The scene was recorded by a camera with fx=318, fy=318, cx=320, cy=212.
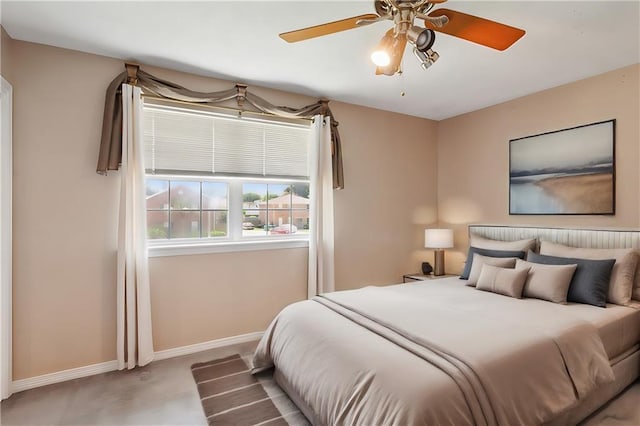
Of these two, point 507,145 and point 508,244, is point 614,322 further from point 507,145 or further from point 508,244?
point 507,145

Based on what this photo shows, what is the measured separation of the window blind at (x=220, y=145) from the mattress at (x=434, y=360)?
162 centimetres

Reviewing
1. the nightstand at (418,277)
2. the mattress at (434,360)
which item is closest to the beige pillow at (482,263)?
the mattress at (434,360)

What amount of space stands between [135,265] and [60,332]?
2.37 ft

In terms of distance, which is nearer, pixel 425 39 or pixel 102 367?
pixel 425 39

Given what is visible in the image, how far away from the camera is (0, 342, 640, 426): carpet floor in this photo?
1995 mm

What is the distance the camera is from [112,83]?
262 cm

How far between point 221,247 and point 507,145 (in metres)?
3.38

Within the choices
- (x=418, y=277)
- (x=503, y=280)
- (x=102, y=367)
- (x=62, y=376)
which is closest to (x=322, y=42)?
(x=503, y=280)

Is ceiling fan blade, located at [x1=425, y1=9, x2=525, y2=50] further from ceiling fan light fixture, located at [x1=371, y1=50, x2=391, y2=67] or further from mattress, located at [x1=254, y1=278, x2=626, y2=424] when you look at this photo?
mattress, located at [x1=254, y1=278, x2=626, y2=424]

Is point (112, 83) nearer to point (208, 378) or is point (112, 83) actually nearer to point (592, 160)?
point (208, 378)

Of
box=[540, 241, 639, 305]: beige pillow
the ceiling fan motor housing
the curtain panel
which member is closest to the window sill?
the curtain panel

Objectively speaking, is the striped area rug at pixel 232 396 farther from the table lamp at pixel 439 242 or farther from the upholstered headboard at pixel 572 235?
→ the upholstered headboard at pixel 572 235

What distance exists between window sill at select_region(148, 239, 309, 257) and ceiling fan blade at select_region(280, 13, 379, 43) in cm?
204

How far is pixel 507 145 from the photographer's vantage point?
145 inches
